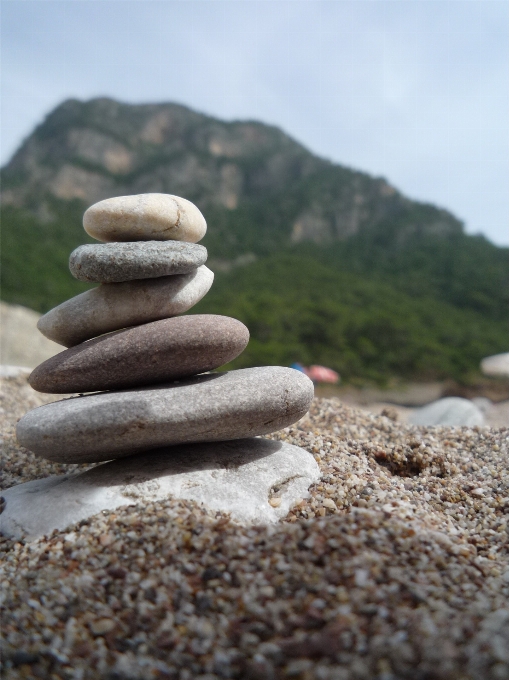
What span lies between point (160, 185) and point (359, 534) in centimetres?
6130

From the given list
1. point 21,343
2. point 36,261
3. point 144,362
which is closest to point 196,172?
point 36,261

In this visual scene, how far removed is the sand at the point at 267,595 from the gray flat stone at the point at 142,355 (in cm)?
130

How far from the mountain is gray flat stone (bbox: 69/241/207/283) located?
2223 cm

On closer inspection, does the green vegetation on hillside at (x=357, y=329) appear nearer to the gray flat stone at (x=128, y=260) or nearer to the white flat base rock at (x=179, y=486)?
the white flat base rock at (x=179, y=486)

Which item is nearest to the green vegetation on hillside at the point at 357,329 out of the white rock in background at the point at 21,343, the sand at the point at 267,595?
the white rock in background at the point at 21,343

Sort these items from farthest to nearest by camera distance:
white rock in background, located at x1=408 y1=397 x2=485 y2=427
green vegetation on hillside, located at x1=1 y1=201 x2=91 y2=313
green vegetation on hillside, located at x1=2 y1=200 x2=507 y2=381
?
green vegetation on hillside, located at x1=2 y1=200 x2=507 y2=381 < green vegetation on hillside, located at x1=1 y1=201 x2=91 y2=313 < white rock in background, located at x1=408 y1=397 x2=485 y2=427

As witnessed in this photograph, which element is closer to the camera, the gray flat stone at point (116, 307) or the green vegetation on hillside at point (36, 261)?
the gray flat stone at point (116, 307)

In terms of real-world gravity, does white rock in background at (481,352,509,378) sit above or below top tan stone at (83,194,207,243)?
below

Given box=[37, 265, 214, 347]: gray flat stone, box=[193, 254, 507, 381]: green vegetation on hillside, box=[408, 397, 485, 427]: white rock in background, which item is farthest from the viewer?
box=[193, 254, 507, 381]: green vegetation on hillside

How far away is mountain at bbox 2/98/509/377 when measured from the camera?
2948cm

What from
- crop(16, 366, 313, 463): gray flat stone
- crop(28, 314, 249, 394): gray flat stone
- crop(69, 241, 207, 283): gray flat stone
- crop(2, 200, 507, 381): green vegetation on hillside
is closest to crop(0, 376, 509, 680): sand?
crop(16, 366, 313, 463): gray flat stone

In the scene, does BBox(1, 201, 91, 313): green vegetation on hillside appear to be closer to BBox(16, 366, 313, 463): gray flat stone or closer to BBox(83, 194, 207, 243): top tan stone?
BBox(83, 194, 207, 243): top tan stone

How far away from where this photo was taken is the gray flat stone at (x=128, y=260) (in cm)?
437

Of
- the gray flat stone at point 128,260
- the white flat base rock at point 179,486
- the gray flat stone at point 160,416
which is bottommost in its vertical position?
the white flat base rock at point 179,486
